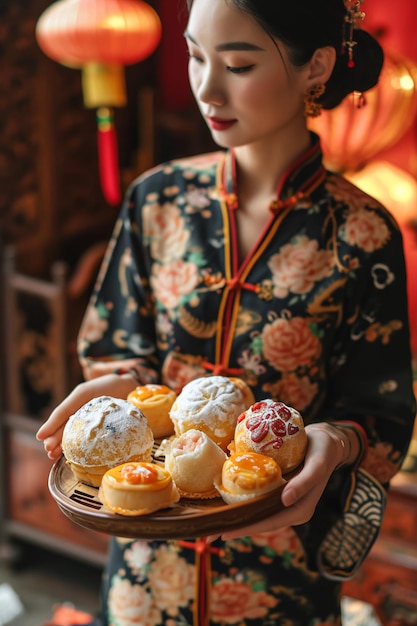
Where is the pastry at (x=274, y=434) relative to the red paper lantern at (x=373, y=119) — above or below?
below

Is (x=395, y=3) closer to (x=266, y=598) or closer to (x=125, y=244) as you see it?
(x=125, y=244)

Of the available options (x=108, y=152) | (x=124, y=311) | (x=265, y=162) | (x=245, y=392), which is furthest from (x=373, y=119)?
(x=245, y=392)

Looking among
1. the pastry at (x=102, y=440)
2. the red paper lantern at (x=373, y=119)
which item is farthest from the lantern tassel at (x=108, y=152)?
the pastry at (x=102, y=440)

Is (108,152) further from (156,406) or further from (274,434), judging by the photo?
(274,434)

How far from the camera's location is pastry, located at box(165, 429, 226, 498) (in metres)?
0.96

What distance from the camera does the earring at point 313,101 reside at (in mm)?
1191

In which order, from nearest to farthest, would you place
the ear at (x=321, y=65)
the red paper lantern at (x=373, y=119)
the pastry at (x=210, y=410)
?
the pastry at (x=210, y=410) → the ear at (x=321, y=65) → the red paper lantern at (x=373, y=119)

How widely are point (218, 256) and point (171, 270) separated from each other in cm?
8

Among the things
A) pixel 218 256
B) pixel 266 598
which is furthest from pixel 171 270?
pixel 266 598

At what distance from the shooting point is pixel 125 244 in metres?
1.37

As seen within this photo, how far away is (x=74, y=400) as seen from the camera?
110 centimetres

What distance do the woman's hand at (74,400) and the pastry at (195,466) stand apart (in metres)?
0.17

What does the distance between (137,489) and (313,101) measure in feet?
2.08

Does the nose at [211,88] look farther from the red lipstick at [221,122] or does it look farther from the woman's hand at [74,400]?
the woman's hand at [74,400]
